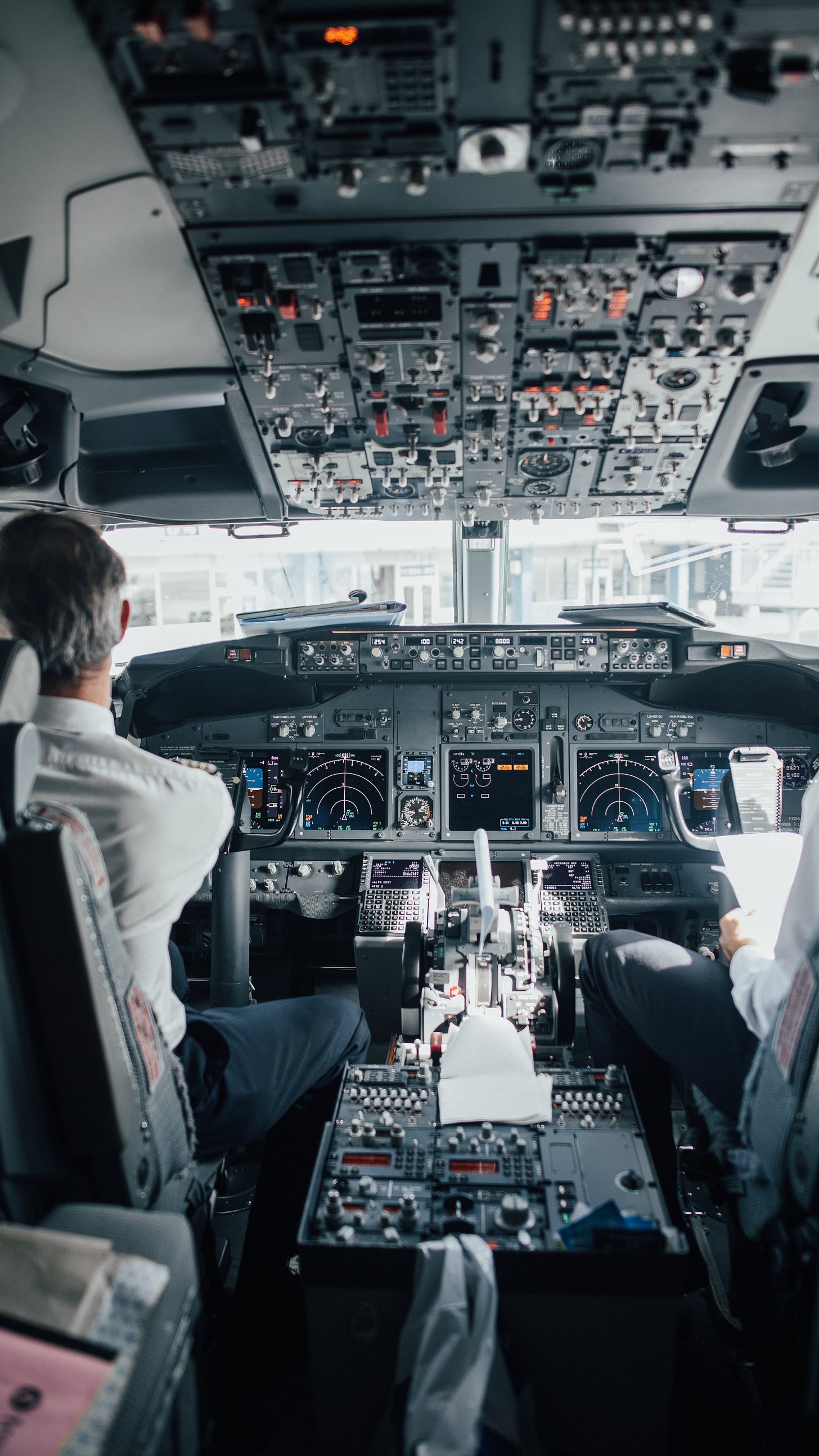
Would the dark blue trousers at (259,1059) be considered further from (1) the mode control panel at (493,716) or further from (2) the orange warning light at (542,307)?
(2) the orange warning light at (542,307)

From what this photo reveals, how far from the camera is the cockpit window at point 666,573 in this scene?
318 cm

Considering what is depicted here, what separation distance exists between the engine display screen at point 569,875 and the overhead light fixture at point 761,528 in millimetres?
1253

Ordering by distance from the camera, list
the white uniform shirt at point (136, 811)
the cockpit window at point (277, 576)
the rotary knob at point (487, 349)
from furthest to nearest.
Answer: the cockpit window at point (277, 576), the rotary knob at point (487, 349), the white uniform shirt at point (136, 811)

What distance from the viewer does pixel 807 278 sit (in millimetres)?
1750

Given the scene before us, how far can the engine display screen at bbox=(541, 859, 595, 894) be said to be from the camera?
295 cm

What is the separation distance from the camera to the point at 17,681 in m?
1.07

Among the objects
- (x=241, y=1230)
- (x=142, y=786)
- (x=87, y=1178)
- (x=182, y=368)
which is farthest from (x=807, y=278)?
(x=241, y=1230)

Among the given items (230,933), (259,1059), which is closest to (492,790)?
(230,933)

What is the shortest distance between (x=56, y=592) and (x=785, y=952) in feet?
4.51

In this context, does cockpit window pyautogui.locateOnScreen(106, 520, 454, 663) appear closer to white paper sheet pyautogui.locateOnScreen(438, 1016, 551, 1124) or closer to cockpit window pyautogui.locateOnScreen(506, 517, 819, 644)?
cockpit window pyautogui.locateOnScreen(506, 517, 819, 644)

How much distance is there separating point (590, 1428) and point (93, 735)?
1.29 metres

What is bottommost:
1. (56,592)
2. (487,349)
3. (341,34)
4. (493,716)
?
(493,716)

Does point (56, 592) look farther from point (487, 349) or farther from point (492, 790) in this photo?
point (492, 790)

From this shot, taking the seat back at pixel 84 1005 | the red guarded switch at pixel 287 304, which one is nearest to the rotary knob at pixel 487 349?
the red guarded switch at pixel 287 304
